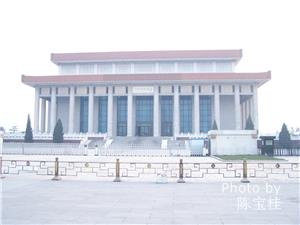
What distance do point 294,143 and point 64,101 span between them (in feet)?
116

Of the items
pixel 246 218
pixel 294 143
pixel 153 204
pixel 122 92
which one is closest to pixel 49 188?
pixel 153 204

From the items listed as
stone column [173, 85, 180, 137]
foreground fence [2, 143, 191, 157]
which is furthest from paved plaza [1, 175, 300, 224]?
stone column [173, 85, 180, 137]

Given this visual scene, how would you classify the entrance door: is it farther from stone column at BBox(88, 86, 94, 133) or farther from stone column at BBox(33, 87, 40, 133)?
stone column at BBox(33, 87, 40, 133)

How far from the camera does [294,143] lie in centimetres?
3716

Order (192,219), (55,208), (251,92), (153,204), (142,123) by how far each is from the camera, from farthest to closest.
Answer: (142,123)
(251,92)
(153,204)
(55,208)
(192,219)

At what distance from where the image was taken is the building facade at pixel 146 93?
46219mm

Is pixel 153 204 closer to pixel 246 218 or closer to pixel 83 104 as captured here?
pixel 246 218

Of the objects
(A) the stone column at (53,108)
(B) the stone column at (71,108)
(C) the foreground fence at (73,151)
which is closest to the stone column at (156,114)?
(B) the stone column at (71,108)

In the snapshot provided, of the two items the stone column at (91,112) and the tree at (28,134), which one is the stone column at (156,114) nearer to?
the stone column at (91,112)

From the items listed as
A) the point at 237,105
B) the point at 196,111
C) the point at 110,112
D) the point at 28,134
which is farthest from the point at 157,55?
the point at 28,134

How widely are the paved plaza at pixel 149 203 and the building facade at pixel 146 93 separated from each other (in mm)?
34609

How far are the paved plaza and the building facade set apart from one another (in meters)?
34.6

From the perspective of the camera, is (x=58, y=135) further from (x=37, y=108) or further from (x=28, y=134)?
(x=37, y=108)

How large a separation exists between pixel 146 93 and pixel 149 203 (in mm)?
39816
